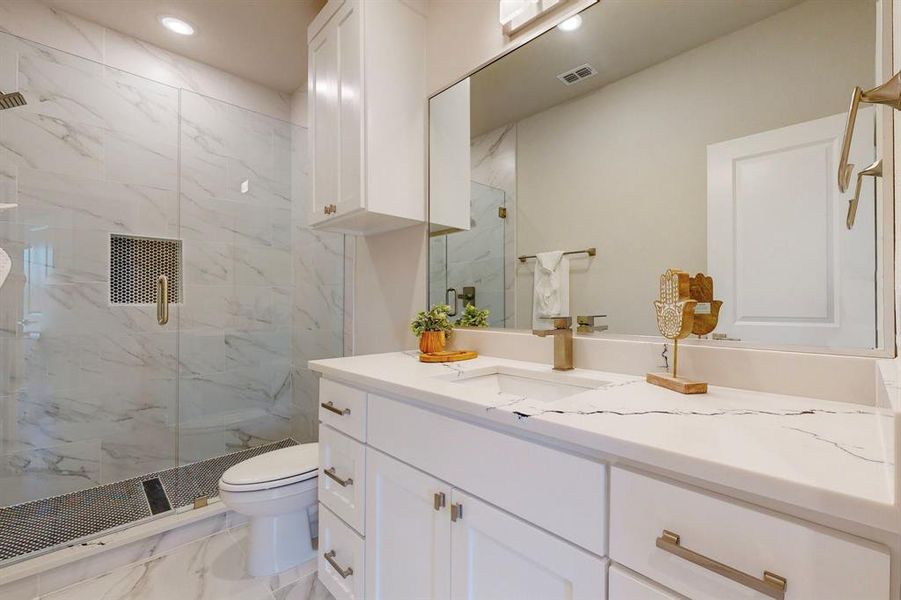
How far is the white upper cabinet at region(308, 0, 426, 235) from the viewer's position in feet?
5.11

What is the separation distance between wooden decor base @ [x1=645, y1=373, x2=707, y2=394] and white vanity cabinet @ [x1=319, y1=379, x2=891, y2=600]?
376mm

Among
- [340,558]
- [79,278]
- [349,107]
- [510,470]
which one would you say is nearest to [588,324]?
[510,470]

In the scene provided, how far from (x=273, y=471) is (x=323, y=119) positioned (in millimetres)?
1534

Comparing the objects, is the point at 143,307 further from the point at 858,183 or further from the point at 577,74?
the point at 858,183

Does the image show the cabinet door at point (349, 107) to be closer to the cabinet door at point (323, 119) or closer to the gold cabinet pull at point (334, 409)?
the cabinet door at point (323, 119)

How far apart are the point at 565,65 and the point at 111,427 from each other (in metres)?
2.83

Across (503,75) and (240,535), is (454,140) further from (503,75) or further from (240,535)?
(240,535)

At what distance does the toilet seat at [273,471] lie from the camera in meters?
1.51

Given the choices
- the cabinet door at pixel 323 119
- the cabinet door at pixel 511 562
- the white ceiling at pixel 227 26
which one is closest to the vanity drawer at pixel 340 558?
the cabinet door at pixel 511 562

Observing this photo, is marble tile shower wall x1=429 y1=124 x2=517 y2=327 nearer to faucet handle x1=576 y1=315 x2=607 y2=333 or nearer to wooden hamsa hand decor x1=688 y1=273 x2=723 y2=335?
faucet handle x1=576 y1=315 x2=607 y2=333

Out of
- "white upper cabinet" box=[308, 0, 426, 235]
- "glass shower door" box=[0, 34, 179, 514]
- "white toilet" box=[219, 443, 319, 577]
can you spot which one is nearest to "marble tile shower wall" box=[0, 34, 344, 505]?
"glass shower door" box=[0, 34, 179, 514]

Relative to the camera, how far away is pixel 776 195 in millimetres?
923

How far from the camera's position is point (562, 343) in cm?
119

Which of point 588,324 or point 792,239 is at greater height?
point 792,239
